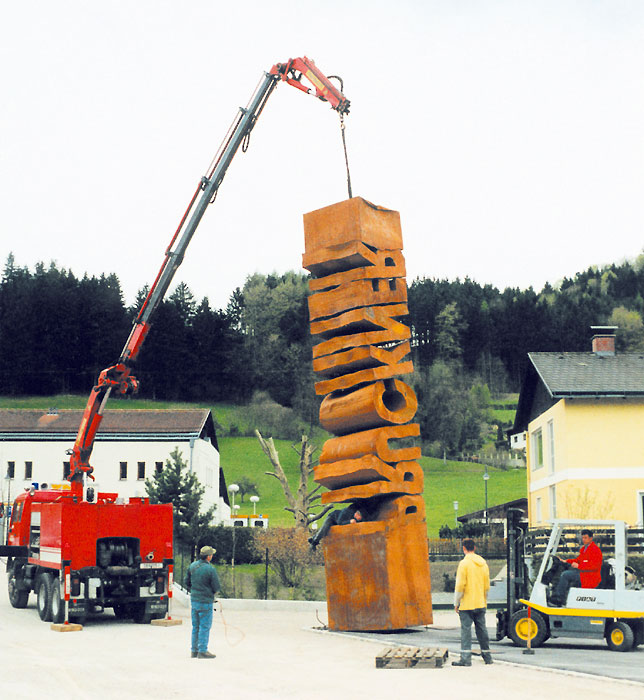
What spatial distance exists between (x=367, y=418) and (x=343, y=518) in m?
1.89

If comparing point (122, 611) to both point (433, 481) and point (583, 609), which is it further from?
point (433, 481)

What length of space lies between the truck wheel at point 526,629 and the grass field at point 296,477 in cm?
4734

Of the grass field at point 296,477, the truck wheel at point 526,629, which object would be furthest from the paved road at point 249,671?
the grass field at point 296,477

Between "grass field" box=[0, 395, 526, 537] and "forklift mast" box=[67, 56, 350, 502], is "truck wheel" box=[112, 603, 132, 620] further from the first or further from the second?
"grass field" box=[0, 395, 526, 537]

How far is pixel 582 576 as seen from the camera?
1684cm

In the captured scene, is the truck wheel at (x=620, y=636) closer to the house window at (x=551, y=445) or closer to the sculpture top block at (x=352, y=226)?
the sculpture top block at (x=352, y=226)

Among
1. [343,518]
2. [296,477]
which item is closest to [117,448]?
[296,477]

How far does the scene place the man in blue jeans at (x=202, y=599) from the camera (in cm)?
1400

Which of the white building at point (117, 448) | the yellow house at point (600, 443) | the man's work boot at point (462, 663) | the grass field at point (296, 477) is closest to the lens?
the man's work boot at point (462, 663)

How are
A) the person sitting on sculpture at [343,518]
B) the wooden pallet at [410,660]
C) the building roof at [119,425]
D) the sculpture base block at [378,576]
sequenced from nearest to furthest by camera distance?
1. the wooden pallet at [410,660]
2. the sculpture base block at [378,576]
3. the person sitting on sculpture at [343,518]
4. the building roof at [119,425]

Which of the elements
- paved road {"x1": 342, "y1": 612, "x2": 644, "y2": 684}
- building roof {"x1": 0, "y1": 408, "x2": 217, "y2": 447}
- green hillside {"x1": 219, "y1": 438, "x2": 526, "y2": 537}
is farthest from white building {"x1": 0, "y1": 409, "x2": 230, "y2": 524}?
paved road {"x1": 342, "y1": 612, "x2": 644, "y2": 684}

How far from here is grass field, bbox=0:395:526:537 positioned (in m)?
76.2

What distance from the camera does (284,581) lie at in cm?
3114

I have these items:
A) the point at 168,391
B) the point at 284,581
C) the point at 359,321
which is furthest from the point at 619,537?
the point at 168,391
